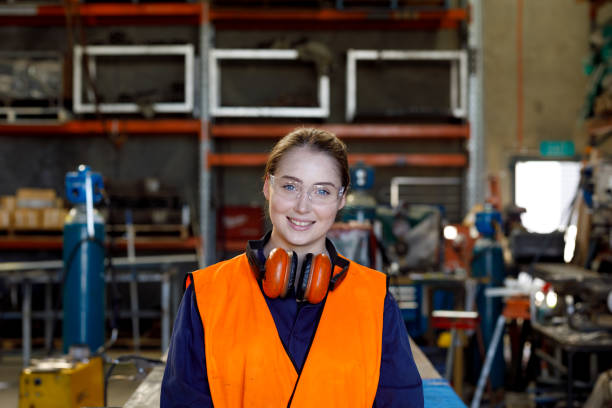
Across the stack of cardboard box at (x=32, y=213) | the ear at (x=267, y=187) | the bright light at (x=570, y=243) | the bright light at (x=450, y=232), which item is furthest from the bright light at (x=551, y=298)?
the stack of cardboard box at (x=32, y=213)

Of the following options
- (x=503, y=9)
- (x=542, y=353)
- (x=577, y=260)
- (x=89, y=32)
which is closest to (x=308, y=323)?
(x=542, y=353)

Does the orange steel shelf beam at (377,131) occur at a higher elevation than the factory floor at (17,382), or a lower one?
higher

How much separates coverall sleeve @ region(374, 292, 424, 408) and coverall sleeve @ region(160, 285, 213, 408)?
45 cm

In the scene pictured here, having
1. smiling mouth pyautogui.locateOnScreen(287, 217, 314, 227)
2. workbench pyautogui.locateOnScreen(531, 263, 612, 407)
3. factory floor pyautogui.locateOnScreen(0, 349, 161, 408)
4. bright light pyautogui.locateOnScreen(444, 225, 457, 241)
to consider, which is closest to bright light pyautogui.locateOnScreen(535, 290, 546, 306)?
workbench pyautogui.locateOnScreen(531, 263, 612, 407)

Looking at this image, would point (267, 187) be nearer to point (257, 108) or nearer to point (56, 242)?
point (257, 108)

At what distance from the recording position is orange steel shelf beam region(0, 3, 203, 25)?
657 cm

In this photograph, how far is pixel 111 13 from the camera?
21.9 ft

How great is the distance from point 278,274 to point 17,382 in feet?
14.5

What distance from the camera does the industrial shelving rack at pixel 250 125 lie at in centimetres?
642

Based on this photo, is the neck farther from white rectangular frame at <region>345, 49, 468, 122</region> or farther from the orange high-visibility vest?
white rectangular frame at <region>345, 49, 468, 122</region>

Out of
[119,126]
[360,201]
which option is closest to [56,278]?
[119,126]

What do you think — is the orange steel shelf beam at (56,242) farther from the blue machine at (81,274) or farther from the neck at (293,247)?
the neck at (293,247)

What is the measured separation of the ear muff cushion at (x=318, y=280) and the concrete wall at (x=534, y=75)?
291 inches

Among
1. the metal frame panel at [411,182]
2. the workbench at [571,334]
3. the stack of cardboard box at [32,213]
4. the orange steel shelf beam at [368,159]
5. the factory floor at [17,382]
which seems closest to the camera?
the factory floor at [17,382]
